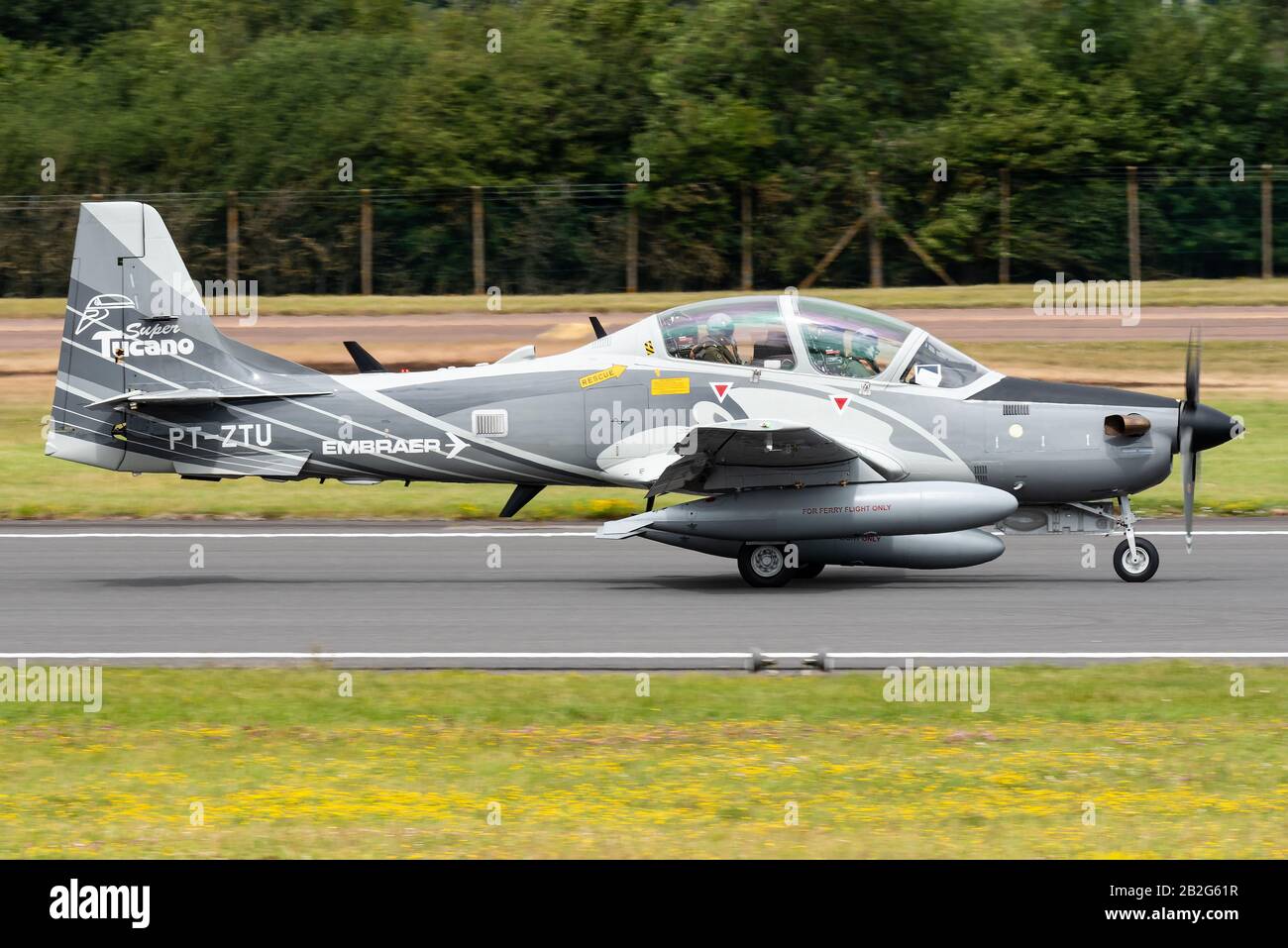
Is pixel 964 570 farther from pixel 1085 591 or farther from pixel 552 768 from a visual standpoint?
pixel 552 768

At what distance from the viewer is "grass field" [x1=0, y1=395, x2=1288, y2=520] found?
19.1 m

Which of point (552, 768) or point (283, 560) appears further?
point (283, 560)

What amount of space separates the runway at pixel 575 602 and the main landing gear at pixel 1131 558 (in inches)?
5.7

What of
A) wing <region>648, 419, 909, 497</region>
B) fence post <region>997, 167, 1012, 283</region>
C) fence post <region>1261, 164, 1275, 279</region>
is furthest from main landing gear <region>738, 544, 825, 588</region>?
fence post <region>1261, 164, 1275, 279</region>

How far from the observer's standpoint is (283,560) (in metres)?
16.2

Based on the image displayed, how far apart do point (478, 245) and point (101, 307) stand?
1933 centimetres

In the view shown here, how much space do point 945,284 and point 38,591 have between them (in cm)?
2328

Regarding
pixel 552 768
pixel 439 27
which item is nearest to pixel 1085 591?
pixel 552 768

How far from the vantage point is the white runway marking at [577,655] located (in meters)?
11.6

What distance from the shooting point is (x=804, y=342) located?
563 inches

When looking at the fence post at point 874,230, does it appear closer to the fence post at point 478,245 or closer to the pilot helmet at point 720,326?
the fence post at point 478,245

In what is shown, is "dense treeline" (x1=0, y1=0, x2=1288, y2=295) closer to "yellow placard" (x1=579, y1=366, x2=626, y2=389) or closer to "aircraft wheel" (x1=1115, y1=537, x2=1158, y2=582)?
"yellow placard" (x1=579, y1=366, x2=626, y2=389)

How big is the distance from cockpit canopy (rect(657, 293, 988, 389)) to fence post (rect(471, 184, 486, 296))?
66.2 ft

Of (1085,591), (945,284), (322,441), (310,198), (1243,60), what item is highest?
(1243,60)
